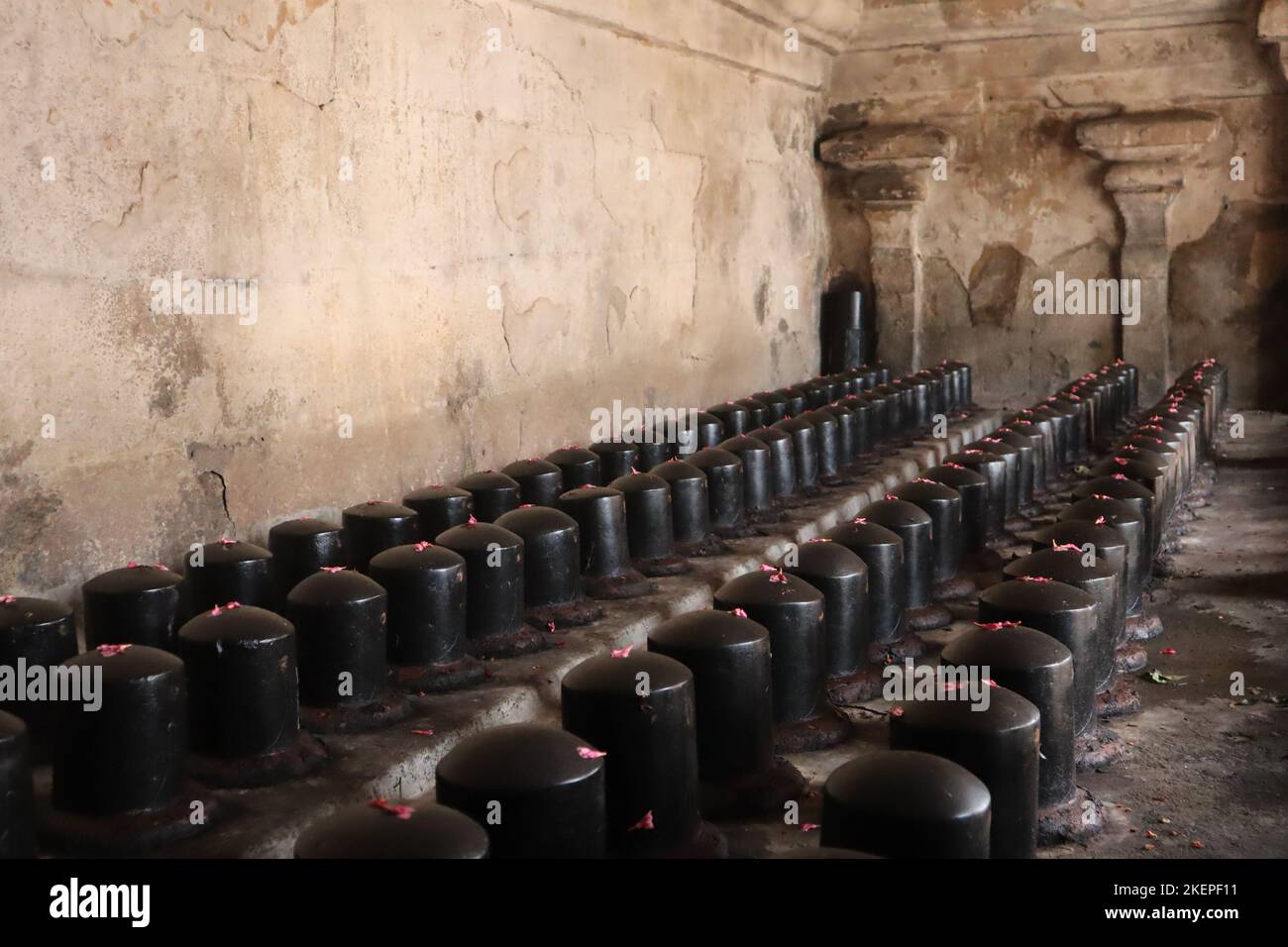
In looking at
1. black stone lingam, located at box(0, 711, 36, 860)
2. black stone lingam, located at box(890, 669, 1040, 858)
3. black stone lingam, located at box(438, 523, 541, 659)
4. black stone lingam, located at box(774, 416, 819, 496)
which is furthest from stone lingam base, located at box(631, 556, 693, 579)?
black stone lingam, located at box(0, 711, 36, 860)

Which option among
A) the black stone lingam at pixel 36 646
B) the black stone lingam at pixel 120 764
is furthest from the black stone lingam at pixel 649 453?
the black stone lingam at pixel 120 764

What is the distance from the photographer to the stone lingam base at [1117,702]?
3809 mm

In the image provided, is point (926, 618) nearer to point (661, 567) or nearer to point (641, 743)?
point (661, 567)

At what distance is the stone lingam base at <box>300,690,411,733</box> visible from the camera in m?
3.37

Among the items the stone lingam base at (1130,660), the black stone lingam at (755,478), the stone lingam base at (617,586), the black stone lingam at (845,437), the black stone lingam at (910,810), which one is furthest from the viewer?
the black stone lingam at (845,437)

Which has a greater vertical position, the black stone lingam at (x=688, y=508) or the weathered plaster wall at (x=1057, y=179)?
the weathered plaster wall at (x=1057, y=179)

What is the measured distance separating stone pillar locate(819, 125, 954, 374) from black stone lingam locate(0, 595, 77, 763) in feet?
26.4

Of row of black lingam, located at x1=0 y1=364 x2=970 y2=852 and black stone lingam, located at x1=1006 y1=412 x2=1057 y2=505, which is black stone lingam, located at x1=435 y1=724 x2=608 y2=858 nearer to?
row of black lingam, located at x1=0 y1=364 x2=970 y2=852

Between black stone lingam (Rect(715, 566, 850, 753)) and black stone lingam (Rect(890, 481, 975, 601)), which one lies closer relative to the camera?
black stone lingam (Rect(715, 566, 850, 753))

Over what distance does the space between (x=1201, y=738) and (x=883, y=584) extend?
111cm

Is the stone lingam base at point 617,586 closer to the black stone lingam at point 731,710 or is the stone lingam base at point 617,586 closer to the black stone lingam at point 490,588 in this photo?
the black stone lingam at point 490,588

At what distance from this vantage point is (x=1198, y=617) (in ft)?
15.7

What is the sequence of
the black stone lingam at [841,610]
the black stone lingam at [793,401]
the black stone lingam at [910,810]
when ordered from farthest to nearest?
the black stone lingam at [793,401], the black stone lingam at [841,610], the black stone lingam at [910,810]

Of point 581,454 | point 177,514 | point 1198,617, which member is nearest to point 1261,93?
point 1198,617
